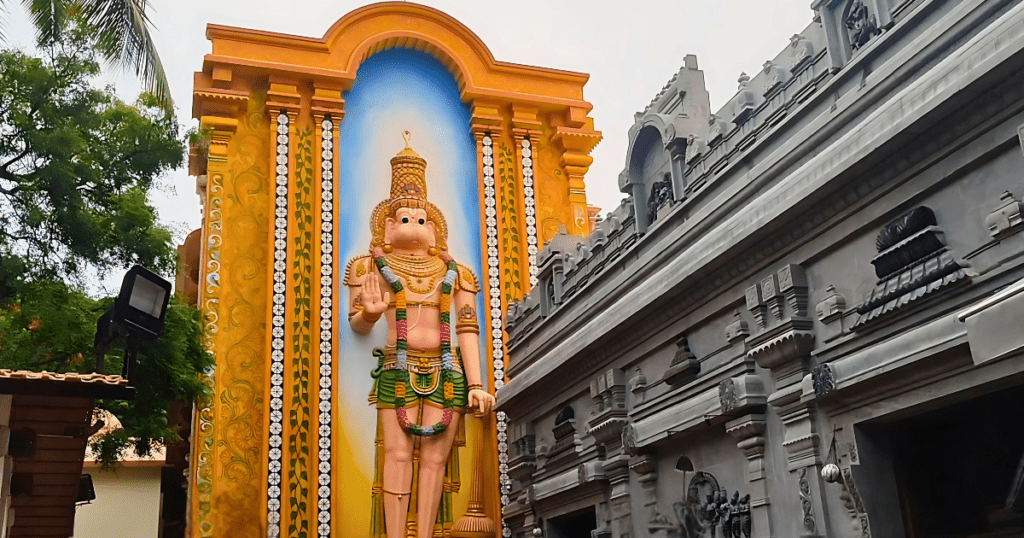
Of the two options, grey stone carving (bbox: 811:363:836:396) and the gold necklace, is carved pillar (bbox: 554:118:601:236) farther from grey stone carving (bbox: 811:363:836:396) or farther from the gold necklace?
grey stone carving (bbox: 811:363:836:396)

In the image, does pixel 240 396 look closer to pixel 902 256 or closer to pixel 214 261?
pixel 214 261

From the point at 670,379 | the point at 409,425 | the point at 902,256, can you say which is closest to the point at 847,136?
the point at 902,256

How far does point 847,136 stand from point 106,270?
23.8ft

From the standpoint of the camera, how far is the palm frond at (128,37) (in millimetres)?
10484

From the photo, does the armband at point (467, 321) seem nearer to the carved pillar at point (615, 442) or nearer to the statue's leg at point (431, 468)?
the statue's leg at point (431, 468)

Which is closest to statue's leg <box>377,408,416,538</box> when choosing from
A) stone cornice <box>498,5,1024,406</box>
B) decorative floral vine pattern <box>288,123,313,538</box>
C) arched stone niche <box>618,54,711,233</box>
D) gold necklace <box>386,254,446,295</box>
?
decorative floral vine pattern <box>288,123,313,538</box>

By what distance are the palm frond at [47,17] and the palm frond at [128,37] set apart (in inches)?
10.6

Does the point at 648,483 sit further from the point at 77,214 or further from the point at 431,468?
the point at 77,214

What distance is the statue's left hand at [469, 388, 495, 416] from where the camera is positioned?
47.4 feet

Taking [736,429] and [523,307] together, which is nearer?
[736,429]

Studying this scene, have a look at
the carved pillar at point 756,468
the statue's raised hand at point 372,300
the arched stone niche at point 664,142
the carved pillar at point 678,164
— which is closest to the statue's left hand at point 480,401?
the statue's raised hand at point 372,300

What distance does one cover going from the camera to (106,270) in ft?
33.9

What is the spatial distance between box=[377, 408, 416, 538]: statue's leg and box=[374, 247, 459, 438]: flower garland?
0.46 ft

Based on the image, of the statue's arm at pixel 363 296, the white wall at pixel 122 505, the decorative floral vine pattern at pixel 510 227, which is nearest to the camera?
the statue's arm at pixel 363 296
